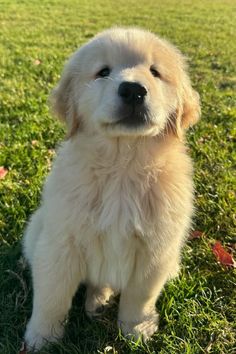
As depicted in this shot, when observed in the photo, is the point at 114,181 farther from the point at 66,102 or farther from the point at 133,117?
the point at 66,102

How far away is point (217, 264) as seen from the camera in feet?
10.0

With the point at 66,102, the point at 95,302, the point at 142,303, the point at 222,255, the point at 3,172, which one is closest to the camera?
the point at 66,102

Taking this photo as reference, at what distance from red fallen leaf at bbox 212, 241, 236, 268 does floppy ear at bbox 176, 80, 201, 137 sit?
0.98 m

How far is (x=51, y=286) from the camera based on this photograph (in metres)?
2.40

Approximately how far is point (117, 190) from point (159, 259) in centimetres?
40

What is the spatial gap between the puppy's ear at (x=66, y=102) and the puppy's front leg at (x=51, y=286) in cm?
58

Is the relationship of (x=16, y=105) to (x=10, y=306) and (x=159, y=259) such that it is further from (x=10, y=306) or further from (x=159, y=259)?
(x=159, y=259)

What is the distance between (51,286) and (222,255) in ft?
4.06

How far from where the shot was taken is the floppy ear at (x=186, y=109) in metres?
2.49

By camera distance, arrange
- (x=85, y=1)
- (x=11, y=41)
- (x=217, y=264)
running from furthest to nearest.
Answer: (x=85, y=1) → (x=11, y=41) → (x=217, y=264)

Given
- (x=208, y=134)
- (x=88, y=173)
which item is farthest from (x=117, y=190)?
(x=208, y=134)

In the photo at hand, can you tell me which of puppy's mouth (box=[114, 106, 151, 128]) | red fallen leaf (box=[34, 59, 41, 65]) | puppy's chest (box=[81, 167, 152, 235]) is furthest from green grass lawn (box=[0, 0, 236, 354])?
puppy's mouth (box=[114, 106, 151, 128])

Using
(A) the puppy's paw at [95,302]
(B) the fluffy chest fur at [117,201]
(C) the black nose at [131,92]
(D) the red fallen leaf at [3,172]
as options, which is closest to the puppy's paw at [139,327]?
(A) the puppy's paw at [95,302]

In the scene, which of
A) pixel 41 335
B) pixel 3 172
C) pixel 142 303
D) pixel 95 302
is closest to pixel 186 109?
pixel 142 303
